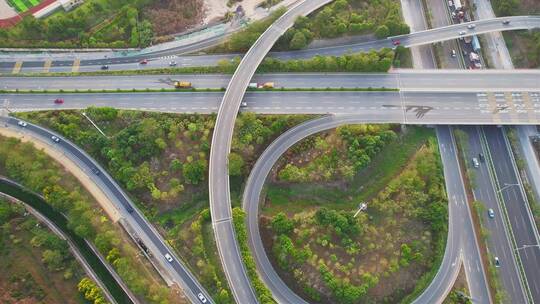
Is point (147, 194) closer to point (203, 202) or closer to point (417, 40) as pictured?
point (203, 202)

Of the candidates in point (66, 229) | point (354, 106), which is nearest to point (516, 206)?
point (354, 106)

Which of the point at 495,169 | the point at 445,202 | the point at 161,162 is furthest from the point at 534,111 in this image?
the point at 161,162

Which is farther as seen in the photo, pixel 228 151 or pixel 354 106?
pixel 354 106

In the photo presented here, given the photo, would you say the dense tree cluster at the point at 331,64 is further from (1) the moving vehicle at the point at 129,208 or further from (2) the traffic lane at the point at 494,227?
(1) the moving vehicle at the point at 129,208

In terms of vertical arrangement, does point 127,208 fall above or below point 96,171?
below

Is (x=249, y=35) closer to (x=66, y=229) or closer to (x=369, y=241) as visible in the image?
(x=369, y=241)
